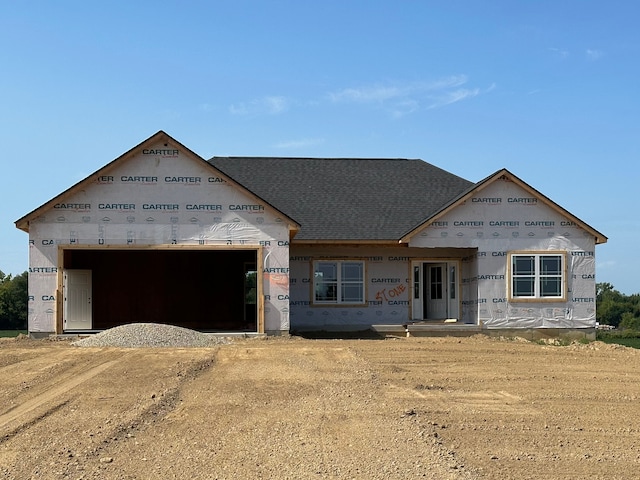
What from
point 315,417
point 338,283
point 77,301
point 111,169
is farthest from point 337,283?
point 315,417

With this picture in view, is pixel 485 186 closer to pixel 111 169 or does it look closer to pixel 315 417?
pixel 111 169

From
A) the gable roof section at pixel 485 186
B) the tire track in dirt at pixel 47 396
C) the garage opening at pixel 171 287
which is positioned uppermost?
the gable roof section at pixel 485 186

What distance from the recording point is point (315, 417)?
9.27 metres

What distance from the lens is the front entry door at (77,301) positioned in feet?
81.0

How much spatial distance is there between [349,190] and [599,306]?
204ft

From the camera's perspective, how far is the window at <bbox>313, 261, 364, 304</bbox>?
24312mm

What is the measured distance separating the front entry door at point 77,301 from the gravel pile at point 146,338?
5.46m

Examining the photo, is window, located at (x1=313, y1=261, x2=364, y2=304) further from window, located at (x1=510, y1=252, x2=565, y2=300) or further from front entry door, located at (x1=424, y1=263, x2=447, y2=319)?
window, located at (x1=510, y1=252, x2=565, y2=300)

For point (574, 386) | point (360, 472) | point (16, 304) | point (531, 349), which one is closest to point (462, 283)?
point (531, 349)

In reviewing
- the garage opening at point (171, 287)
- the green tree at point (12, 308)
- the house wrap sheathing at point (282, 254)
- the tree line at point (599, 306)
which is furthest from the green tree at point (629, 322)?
the green tree at point (12, 308)

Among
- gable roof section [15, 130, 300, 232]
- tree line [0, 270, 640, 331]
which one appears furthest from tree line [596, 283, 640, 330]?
gable roof section [15, 130, 300, 232]

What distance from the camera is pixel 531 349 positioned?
19203 mm

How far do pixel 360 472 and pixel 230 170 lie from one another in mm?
22696

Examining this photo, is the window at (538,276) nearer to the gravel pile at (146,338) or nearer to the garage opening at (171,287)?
the garage opening at (171,287)
